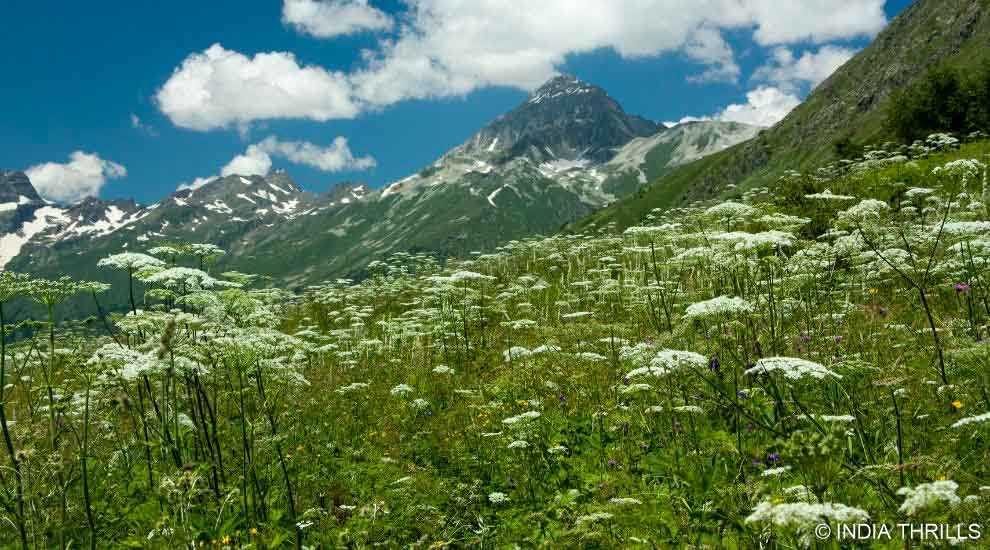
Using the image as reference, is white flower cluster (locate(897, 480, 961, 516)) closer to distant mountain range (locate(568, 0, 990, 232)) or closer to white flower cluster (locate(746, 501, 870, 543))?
white flower cluster (locate(746, 501, 870, 543))

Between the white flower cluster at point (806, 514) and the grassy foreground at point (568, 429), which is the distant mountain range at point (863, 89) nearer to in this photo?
the grassy foreground at point (568, 429)

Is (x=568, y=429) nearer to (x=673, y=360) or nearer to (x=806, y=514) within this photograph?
(x=673, y=360)

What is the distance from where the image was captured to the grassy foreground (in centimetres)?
480

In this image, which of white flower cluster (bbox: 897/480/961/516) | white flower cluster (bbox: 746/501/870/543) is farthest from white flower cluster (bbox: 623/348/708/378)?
white flower cluster (bbox: 897/480/961/516)

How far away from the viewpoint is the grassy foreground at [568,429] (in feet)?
15.8

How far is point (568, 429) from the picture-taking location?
833 centimetres

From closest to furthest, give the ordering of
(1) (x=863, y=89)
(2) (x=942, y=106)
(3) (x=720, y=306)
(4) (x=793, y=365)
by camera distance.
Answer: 1. (4) (x=793, y=365)
2. (3) (x=720, y=306)
3. (2) (x=942, y=106)
4. (1) (x=863, y=89)

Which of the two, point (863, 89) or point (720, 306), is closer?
point (720, 306)

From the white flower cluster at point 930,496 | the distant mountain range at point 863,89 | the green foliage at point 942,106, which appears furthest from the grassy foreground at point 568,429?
the distant mountain range at point 863,89

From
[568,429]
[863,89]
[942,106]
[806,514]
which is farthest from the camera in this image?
[863,89]

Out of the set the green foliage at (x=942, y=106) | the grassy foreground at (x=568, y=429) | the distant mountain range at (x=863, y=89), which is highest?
the distant mountain range at (x=863, y=89)

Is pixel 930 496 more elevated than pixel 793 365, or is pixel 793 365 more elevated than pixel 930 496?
pixel 793 365

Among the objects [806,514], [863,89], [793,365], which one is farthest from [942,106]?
[863,89]

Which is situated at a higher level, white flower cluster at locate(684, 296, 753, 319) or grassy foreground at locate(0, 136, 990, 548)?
white flower cluster at locate(684, 296, 753, 319)
